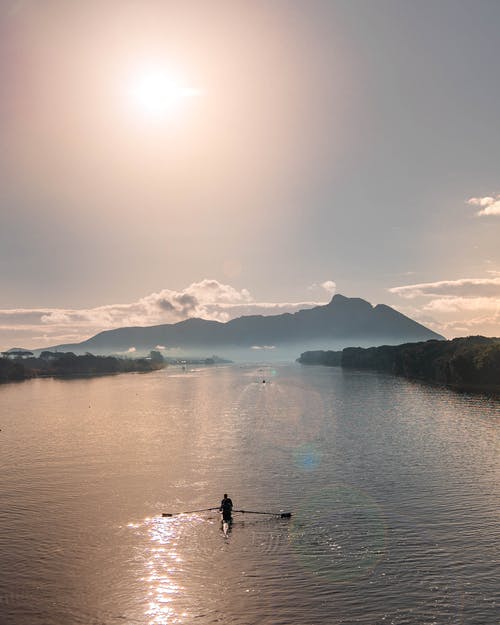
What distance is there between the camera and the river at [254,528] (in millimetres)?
34719

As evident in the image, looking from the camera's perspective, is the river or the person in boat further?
the person in boat

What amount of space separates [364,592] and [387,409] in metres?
107

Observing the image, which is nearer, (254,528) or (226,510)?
(254,528)

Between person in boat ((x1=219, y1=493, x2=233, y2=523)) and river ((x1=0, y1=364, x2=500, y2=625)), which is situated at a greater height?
person in boat ((x1=219, y1=493, x2=233, y2=523))

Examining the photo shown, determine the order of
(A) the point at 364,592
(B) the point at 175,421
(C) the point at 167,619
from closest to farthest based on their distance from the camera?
1. (C) the point at 167,619
2. (A) the point at 364,592
3. (B) the point at 175,421

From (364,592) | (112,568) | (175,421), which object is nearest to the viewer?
(364,592)

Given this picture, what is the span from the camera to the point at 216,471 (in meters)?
73.1

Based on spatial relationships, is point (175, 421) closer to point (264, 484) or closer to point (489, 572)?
point (264, 484)

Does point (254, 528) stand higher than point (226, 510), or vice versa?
point (226, 510)

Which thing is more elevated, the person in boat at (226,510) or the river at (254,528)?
the person in boat at (226,510)

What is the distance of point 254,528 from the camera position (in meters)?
49.6

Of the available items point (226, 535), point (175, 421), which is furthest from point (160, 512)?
point (175, 421)

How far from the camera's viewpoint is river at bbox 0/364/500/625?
114ft

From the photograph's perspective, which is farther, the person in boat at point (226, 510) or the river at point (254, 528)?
the person in boat at point (226, 510)
